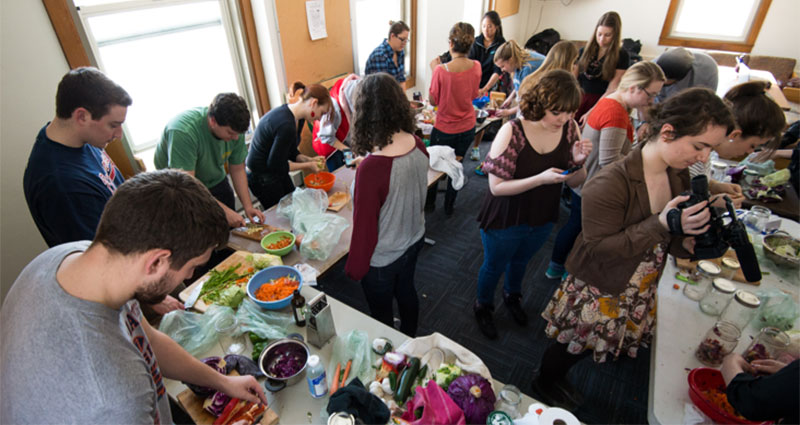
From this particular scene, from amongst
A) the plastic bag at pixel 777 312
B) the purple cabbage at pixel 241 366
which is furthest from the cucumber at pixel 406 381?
the plastic bag at pixel 777 312

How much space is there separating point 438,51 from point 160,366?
522 centimetres

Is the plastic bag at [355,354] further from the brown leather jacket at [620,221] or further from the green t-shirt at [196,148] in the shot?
the green t-shirt at [196,148]

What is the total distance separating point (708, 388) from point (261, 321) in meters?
1.76

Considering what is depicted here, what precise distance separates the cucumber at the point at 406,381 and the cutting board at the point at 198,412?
42 centimetres

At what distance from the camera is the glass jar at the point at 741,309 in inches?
64.2

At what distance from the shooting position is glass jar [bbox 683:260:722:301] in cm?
179

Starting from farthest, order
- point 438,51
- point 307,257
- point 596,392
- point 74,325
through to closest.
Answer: point 438,51, point 596,392, point 307,257, point 74,325

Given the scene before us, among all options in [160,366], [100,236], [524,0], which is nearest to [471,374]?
[160,366]

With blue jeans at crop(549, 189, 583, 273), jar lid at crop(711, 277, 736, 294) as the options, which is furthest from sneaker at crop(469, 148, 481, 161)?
jar lid at crop(711, 277, 736, 294)

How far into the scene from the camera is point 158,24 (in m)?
2.72

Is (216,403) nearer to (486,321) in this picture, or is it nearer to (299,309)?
(299,309)

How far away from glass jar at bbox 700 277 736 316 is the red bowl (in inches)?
17.4

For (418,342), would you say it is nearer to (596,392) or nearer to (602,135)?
(596,392)

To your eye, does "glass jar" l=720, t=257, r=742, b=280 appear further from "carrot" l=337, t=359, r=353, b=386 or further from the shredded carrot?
the shredded carrot
